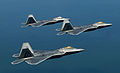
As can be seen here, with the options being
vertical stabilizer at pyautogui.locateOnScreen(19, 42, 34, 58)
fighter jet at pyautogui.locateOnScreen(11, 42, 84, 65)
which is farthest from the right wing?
vertical stabilizer at pyautogui.locateOnScreen(19, 42, 34, 58)

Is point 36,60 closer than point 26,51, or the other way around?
point 36,60

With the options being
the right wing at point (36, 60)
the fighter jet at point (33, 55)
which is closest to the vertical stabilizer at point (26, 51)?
the fighter jet at point (33, 55)

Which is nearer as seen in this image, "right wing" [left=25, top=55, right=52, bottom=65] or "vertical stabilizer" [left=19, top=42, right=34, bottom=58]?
"right wing" [left=25, top=55, right=52, bottom=65]

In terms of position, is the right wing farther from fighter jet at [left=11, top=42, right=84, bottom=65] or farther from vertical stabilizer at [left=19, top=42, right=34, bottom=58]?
vertical stabilizer at [left=19, top=42, right=34, bottom=58]

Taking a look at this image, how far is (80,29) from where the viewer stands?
164 meters

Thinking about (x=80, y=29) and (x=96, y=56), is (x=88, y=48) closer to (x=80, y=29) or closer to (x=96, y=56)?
(x=96, y=56)

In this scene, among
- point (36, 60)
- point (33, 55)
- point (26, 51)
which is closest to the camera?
point (36, 60)

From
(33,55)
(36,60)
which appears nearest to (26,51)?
(33,55)

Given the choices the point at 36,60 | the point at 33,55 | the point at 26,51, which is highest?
the point at 26,51

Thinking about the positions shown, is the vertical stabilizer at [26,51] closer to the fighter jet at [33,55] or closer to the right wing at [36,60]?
the fighter jet at [33,55]

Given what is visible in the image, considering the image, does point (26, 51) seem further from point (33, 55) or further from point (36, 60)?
point (36, 60)

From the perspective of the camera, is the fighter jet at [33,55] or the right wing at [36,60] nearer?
the right wing at [36,60]

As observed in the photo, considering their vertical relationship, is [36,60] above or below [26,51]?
below
